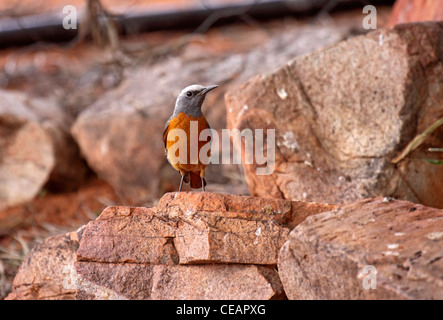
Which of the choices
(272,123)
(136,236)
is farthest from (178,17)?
(136,236)

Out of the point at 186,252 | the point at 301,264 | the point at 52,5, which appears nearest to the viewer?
the point at 301,264

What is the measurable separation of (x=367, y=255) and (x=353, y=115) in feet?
4.73

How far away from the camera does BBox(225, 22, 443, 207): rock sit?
3.41 meters

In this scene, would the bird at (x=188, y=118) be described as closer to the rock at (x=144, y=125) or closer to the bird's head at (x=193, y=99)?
the bird's head at (x=193, y=99)

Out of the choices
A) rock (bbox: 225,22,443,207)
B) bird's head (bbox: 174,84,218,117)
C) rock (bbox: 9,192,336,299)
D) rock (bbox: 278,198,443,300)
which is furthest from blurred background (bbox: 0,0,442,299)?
rock (bbox: 278,198,443,300)

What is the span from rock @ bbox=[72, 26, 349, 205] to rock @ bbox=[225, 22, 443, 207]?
184cm

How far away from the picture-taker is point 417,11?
4879 millimetres

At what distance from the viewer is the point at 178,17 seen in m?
8.16

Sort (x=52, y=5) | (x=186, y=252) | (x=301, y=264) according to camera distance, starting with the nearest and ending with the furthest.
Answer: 1. (x=301, y=264)
2. (x=186, y=252)
3. (x=52, y=5)

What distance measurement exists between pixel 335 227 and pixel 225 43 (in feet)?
18.8

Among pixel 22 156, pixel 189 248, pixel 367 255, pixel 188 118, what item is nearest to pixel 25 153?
pixel 22 156

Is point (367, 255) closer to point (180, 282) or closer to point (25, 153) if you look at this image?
point (180, 282)

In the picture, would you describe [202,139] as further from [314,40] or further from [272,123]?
[314,40]

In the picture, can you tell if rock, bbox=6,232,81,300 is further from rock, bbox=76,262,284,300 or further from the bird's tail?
the bird's tail
